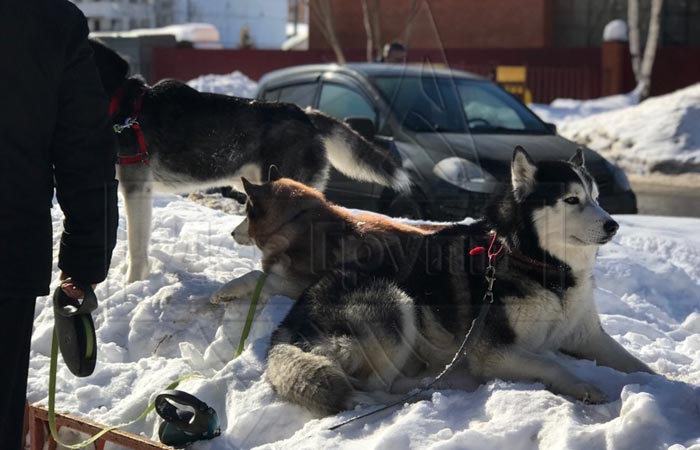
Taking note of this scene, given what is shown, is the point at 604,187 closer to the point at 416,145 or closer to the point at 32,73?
the point at 416,145

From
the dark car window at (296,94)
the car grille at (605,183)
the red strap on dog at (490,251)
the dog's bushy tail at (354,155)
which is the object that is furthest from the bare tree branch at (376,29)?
the red strap on dog at (490,251)

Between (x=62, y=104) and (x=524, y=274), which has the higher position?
(x=62, y=104)

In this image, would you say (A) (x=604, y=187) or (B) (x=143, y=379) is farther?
(A) (x=604, y=187)

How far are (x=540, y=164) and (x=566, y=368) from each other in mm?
917

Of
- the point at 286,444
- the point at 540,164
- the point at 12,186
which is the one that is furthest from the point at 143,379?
the point at 540,164

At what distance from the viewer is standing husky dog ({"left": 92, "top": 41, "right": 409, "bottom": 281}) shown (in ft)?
19.8

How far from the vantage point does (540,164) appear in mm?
4203

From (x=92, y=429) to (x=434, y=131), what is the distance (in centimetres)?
467

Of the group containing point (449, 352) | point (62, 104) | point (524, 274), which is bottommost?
point (449, 352)

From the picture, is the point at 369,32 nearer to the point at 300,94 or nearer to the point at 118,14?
the point at 300,94

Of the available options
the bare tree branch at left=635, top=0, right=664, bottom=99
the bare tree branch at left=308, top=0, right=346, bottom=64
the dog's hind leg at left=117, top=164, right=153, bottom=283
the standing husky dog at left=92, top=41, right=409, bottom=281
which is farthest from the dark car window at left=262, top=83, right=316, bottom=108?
the bare tree branch at left=308, top=0, right=346, bottom=64

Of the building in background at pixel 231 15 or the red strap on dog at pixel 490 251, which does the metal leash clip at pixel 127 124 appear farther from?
the building in background at pixel 231 15

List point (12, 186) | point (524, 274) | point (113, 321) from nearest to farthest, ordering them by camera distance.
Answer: point (12, 186) < point (524, 274) < point (113, 321)

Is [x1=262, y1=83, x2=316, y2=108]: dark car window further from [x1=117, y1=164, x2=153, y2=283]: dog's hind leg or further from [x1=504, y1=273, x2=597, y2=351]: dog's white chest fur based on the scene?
[x1=504, y1=273, x2=597, y2=351]: dog's white chest fur
